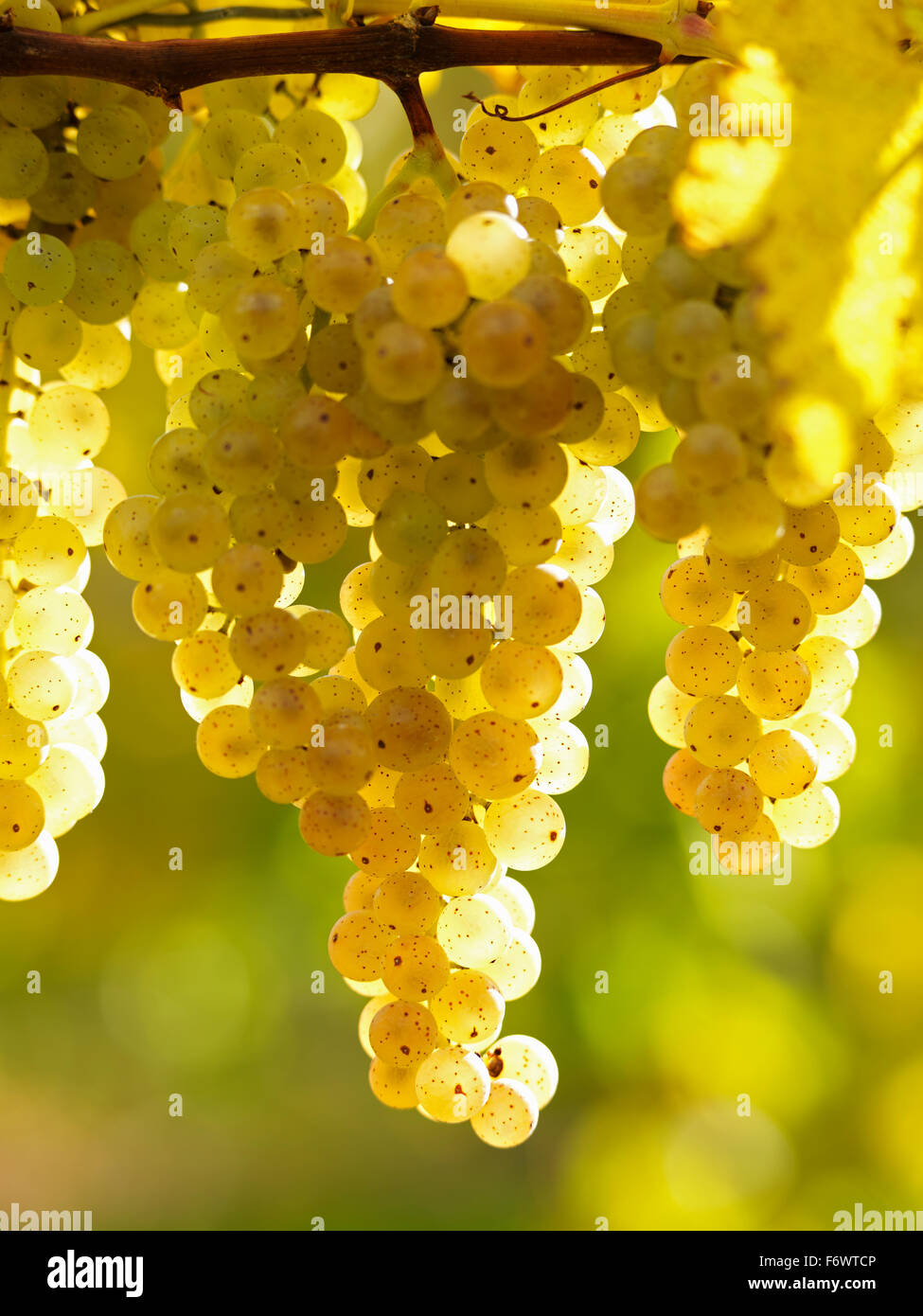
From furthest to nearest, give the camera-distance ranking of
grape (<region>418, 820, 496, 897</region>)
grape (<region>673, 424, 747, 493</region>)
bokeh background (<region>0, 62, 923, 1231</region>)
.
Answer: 1. bokeh background (<region>0, 62, 923, 1231</region>)
2. grape (<region>418, 820, 496, 897</region>)
3. grape (<region>673, 424, 747, 493</region>)

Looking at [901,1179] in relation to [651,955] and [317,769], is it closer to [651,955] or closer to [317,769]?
[651,955]

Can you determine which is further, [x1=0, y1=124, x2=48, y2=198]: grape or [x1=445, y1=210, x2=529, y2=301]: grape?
[x1=0, y1=124, x2=48, y2=198]: grape

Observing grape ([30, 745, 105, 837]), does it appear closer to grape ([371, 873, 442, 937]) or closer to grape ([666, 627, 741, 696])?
grape ([371, 873, 442, 937])

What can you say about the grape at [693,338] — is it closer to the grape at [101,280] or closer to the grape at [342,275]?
the grape at [342,275]

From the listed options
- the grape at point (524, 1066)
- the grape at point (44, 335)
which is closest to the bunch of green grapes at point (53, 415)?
the grape at point (44, 335)

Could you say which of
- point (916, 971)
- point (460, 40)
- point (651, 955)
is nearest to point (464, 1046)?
point (460, 40)

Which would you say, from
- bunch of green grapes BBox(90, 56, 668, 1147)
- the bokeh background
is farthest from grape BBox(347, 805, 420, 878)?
the bokeh background
